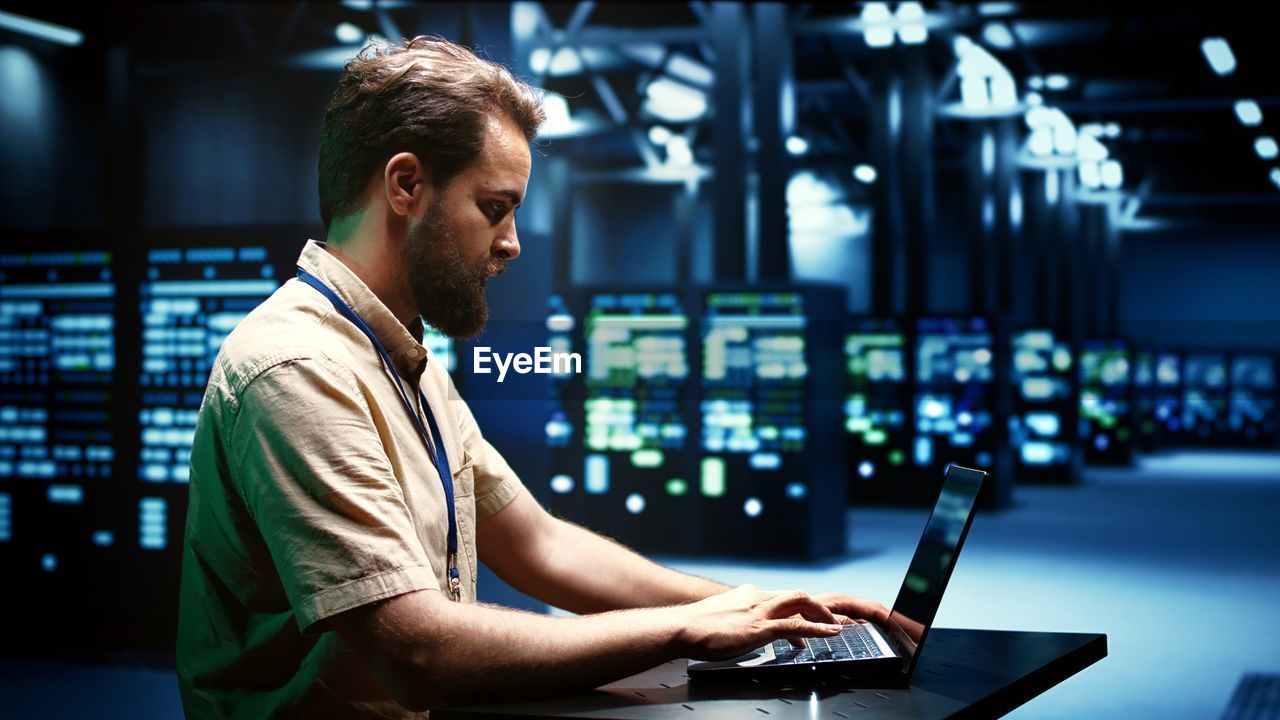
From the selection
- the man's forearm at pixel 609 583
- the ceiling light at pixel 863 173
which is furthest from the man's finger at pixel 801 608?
the ceiling light at pixel 863 173

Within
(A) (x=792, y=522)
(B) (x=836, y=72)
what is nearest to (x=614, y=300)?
(A) (x=792, y=522)

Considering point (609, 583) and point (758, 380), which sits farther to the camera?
point (758, 380)

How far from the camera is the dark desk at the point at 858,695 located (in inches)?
55.8

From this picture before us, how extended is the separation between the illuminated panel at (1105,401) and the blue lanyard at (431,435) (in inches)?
689

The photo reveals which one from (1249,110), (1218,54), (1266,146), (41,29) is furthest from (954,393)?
(1266,146)

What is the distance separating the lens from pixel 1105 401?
1834 cm

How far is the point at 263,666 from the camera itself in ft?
4.97

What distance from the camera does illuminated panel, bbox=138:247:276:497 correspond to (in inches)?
218

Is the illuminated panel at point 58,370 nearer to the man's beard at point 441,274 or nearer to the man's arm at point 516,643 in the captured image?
the man's beard at point 441,274

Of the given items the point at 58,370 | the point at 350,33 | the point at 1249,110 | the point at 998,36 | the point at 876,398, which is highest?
the point at 998,36

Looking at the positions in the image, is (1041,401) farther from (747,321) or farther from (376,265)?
(376,265)

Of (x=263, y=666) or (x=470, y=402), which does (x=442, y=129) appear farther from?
(x=470, y=402)

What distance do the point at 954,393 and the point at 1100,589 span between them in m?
4.85

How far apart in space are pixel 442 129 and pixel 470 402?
365 centimetres
